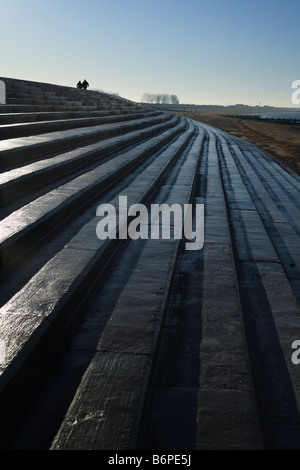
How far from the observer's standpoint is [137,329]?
2131mm

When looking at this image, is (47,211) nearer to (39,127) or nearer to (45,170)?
(45,170)

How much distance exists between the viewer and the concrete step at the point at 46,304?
1.68 meters

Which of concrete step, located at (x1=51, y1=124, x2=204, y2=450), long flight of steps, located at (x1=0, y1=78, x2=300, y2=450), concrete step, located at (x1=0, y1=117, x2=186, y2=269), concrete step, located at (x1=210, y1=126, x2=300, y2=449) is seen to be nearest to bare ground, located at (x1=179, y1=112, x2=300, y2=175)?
concrete step, located at (x1=210, y1=126, x2=300, y2=449)

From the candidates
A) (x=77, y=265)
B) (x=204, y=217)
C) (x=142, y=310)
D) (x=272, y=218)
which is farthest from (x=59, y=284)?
(x=272, y=218)

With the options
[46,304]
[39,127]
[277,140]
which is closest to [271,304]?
[46,304]

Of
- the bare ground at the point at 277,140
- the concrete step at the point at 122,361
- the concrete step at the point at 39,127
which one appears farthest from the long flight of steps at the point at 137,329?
the bare ground at the point at 277,140

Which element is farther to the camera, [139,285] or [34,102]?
[34,102]

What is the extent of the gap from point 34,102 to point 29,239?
30.3ft

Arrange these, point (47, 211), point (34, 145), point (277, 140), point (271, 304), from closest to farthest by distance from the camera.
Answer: point (271, 304) < point (47, 211) < point (34, 145) < point (277, 140)

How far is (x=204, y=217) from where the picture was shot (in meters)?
4.51

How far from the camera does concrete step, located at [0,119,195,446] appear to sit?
1.68 meters

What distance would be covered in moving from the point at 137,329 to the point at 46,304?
1.92 ft

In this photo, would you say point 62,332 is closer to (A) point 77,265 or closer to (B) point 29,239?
(A) point 77,265

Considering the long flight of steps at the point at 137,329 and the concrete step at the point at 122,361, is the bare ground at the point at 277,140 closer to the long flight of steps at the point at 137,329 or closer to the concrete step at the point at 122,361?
the long flight of steps at the point at 137,329
